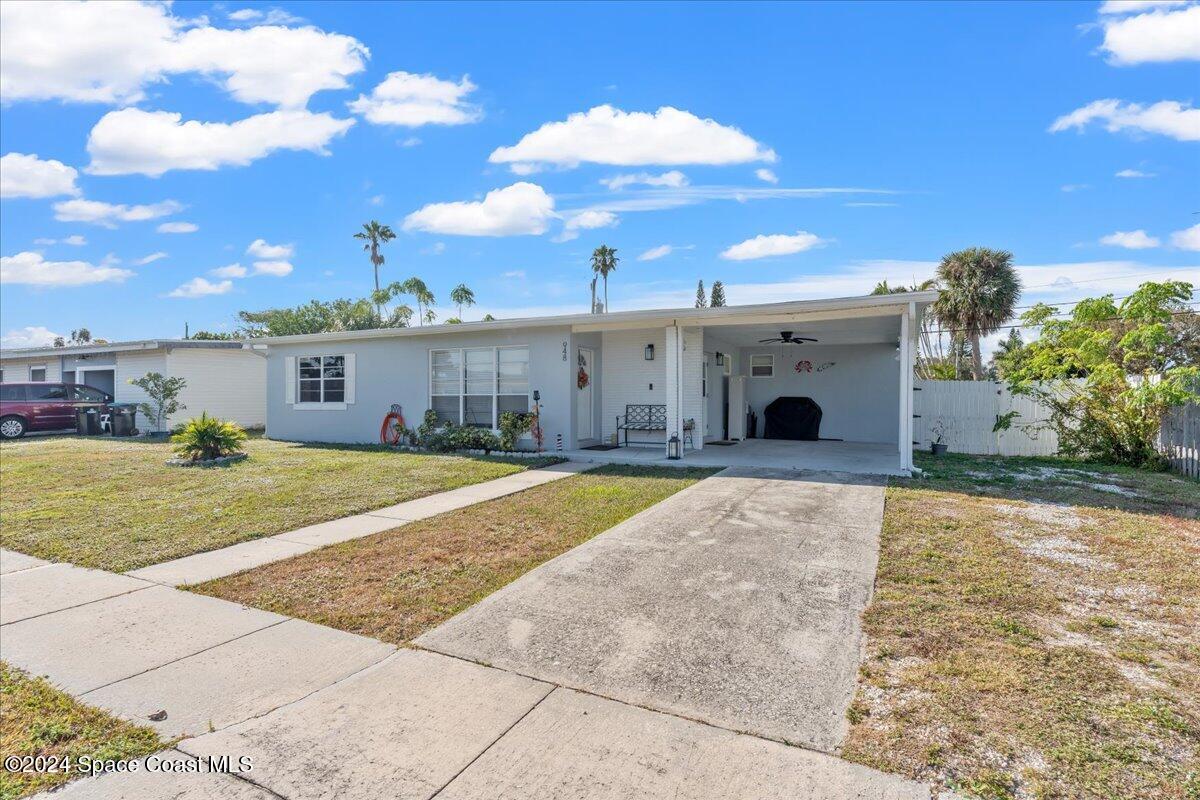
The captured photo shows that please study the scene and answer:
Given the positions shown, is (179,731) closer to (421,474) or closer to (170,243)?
(421,474)

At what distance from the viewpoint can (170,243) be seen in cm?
2186

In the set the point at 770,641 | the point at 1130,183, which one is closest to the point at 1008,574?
the point at 770,641

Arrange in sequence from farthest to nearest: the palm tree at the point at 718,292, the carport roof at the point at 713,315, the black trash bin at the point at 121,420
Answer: the palm tree at the point at 718,292
the black trash bin at the point at 121,420
the carport roof at the point at 713,315

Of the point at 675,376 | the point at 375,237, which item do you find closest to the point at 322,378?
the point at 675,376

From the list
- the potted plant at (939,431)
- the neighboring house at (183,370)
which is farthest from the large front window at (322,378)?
the potted plant at (939,431)

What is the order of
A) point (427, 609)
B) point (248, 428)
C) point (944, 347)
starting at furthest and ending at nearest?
point (944, 347)
point (248, 428)
point (427, 609)

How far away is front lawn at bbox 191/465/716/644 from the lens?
3.74 meters

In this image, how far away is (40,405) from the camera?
1659cm

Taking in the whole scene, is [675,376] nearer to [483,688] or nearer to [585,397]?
[585,397]

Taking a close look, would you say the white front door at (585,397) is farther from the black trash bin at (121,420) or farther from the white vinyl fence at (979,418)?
the black trash bin at (121,420)

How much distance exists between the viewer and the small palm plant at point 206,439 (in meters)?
10.4

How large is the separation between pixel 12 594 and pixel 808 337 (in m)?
12.8

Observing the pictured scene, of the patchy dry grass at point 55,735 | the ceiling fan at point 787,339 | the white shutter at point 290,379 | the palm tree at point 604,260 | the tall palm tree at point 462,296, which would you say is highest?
the palm tree at point 604,260

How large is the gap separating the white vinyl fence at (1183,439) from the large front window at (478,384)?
1101 centimetres
